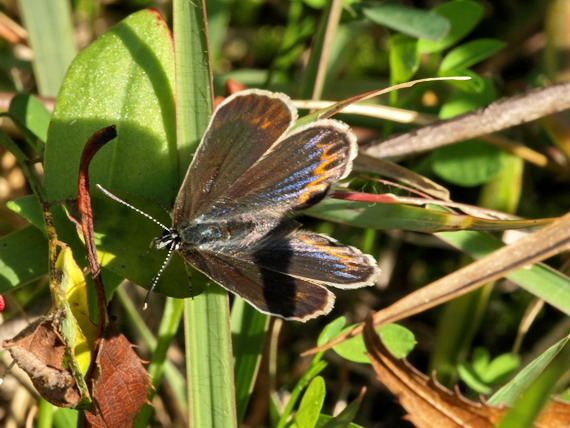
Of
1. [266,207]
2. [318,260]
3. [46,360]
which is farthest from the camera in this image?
[266,207]

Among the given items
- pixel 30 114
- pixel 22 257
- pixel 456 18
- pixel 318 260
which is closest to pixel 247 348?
pixel 318 260

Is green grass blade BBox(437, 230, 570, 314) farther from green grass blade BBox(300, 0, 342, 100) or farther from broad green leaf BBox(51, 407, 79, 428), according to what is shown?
broad green leaf BBox(51, 407, 79, 428)

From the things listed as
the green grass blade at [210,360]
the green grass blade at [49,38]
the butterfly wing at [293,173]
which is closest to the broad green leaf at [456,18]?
the butterfly wing at [293,173]

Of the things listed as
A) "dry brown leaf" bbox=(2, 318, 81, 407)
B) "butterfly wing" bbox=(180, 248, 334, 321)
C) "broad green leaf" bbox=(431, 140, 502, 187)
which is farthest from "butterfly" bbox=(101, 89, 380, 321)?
"broad green leaf" bbox=(431, 140, 502, 187)

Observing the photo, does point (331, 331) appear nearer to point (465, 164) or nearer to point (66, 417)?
point (66, 417)

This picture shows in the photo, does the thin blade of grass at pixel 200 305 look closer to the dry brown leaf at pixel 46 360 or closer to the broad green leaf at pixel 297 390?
the broad green leaf at pixel 297 390

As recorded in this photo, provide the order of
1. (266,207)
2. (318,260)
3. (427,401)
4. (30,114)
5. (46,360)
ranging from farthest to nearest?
(30,114), (266,207), (318,260), (427,401), (46,360)

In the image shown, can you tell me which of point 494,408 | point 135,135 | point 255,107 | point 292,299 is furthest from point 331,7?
point 494,408
